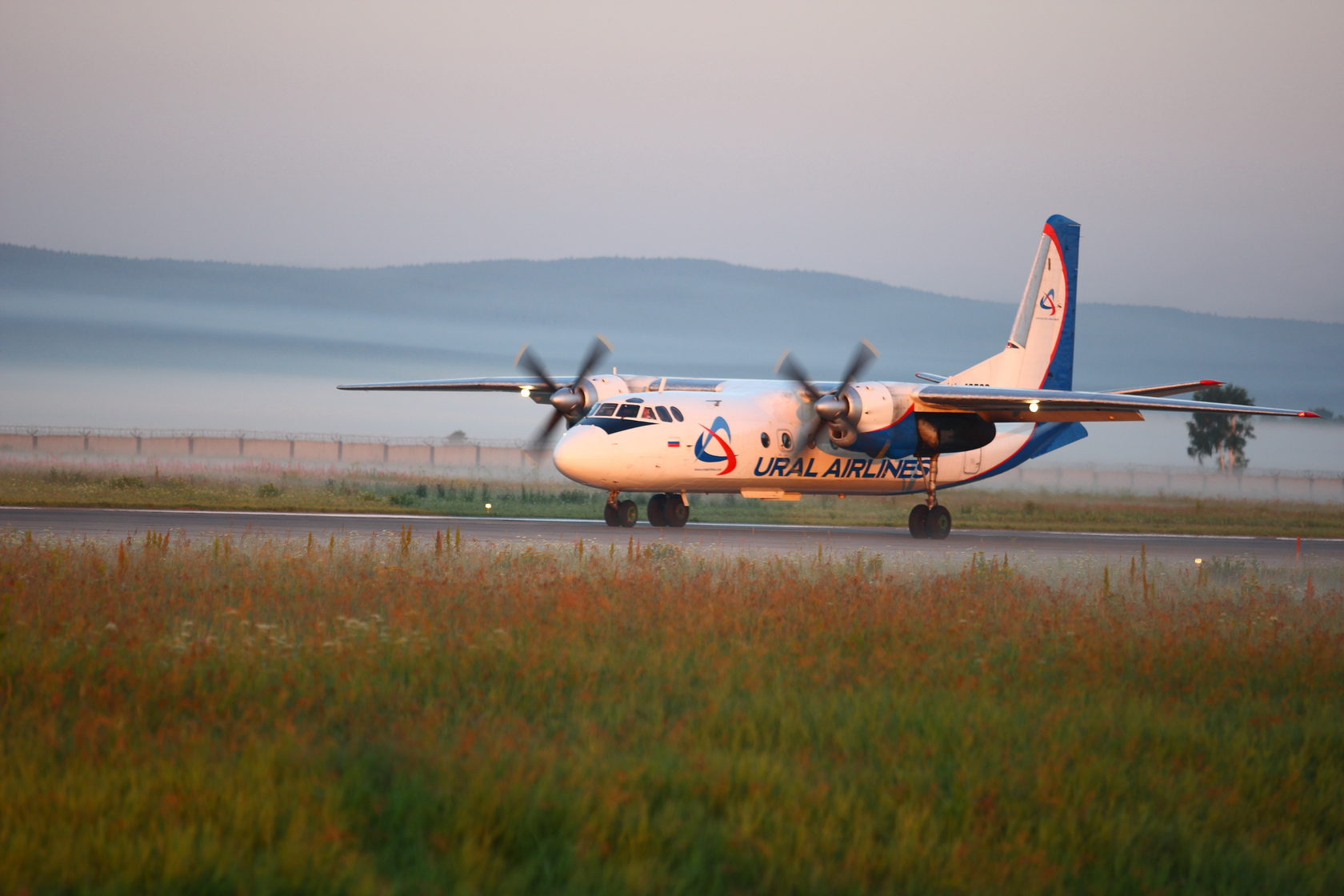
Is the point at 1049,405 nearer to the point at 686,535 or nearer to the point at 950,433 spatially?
the point at 950,433

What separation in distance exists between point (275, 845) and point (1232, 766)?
5.35 m

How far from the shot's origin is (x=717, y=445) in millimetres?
26562

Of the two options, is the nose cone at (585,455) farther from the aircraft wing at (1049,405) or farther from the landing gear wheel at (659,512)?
the aircraft wing at (1049,405)

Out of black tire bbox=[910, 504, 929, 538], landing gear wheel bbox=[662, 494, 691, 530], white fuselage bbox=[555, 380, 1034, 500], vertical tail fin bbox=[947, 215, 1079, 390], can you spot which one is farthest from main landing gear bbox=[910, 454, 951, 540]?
landing gear wheel bbox=[662, 494, 691, 530]

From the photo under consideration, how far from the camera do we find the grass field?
4871mm

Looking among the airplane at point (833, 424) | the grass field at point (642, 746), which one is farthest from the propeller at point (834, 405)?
the grass field at point (642, 746)

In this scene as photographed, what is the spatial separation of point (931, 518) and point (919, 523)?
0.35 metres

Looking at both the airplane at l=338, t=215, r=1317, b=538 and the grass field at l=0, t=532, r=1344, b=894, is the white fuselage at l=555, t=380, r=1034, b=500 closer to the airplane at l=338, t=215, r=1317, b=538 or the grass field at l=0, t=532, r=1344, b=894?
the airplane at l=338, t=215, r=1317, b=538

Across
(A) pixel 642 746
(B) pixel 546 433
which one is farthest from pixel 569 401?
(A) pixel 642 746

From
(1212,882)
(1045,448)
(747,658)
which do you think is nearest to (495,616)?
(747,658)

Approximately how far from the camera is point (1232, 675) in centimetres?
943

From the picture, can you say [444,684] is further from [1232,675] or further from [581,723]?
[1232,675]

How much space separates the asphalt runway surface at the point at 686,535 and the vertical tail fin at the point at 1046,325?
15.0 feet

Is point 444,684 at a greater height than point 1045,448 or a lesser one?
lesser
